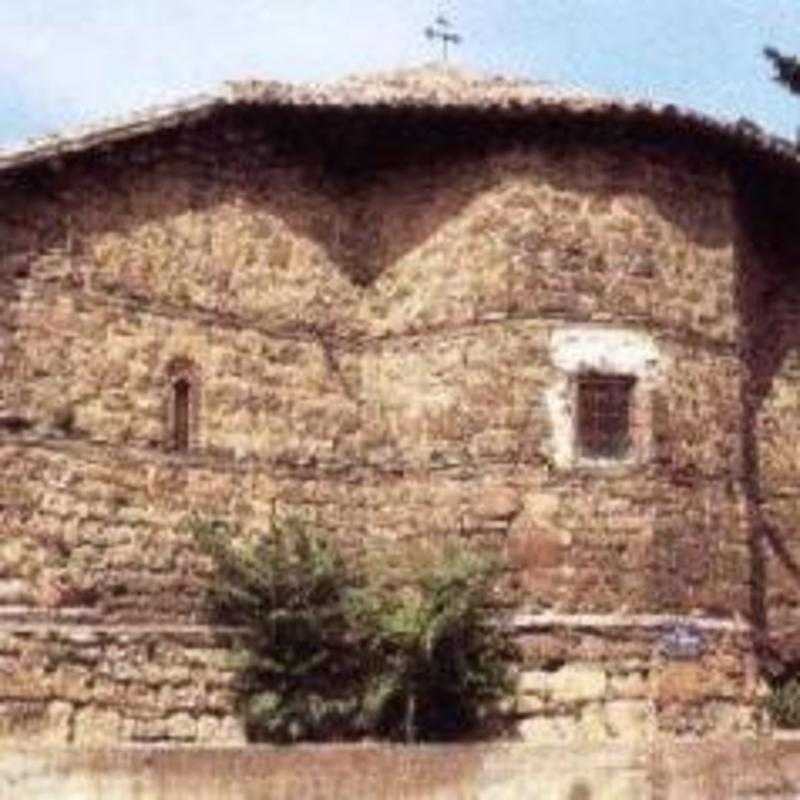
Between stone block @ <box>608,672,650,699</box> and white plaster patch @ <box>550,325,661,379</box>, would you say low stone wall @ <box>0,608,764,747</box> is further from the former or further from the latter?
white plaster patch @ <box>550,325,661,379</box>

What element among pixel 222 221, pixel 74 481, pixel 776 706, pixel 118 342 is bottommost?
pixel 776 706

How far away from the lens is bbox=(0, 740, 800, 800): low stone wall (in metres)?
4.70

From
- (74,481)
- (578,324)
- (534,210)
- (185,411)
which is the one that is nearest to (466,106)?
(534,210)

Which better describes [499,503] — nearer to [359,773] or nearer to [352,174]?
[352,174]

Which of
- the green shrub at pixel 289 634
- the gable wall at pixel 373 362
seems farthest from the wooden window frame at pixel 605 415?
the green shrub at pixel 289 634

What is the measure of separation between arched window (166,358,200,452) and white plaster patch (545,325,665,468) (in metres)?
2.58

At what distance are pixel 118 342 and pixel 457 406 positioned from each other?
8.32ft

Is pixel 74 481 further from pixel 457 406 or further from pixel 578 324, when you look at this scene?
pixel 578 324

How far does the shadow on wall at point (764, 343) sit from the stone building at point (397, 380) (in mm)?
67

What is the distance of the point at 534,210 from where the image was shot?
14125 millimetres

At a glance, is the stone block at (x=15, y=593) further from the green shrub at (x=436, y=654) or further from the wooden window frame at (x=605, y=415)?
the wooden window frame at (x=605, y=415)

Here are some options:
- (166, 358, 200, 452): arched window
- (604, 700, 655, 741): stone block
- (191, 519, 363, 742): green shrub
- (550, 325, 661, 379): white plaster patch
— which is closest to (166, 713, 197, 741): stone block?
(191, 519, 363, 742): green shrub

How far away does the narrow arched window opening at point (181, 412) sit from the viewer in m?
13.7

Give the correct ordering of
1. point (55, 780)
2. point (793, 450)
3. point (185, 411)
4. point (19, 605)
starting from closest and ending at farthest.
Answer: point (55, 780)
point (19, 605)
point (185, 411)
point (793, 450)
